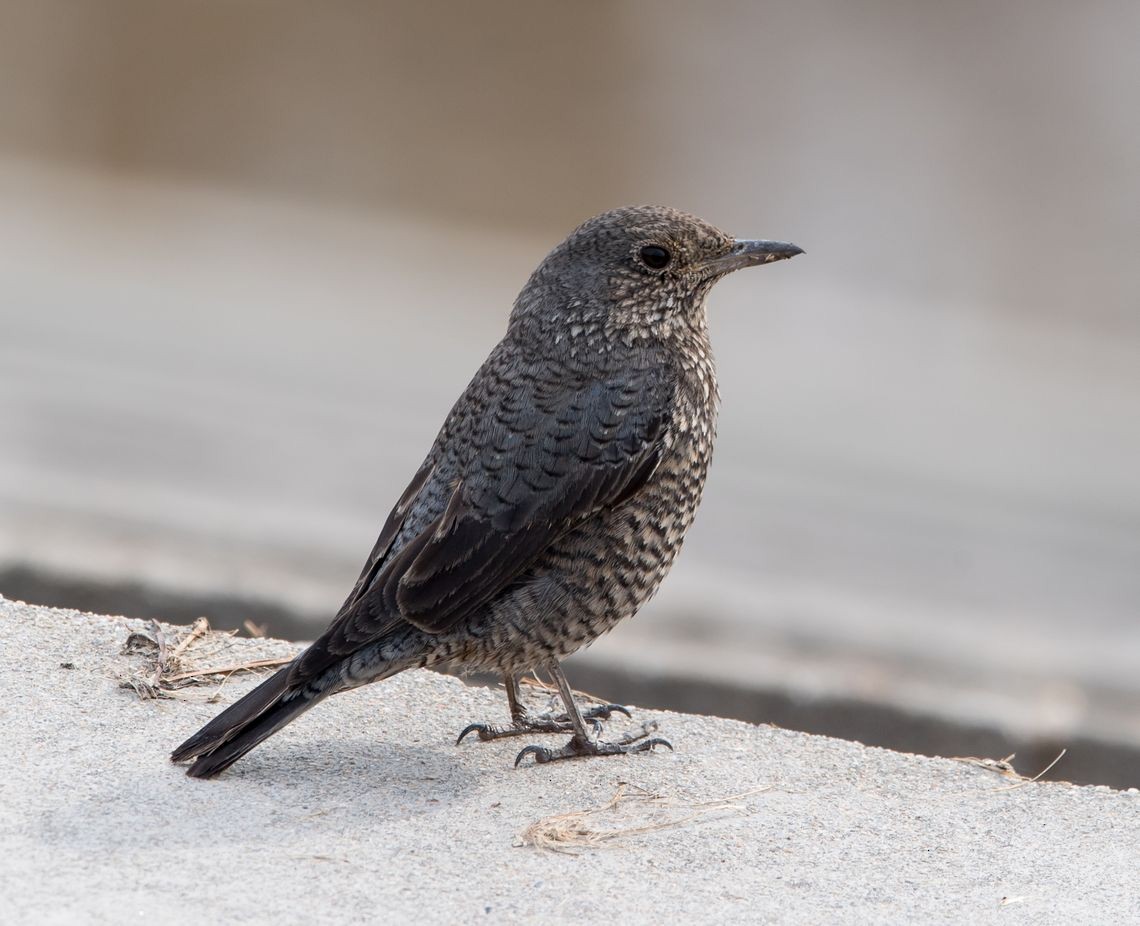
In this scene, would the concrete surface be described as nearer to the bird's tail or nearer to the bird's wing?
the bird's tail

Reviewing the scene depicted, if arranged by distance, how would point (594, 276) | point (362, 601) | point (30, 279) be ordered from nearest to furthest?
point (362, 601) → point (594, 276) → point (30, 279)

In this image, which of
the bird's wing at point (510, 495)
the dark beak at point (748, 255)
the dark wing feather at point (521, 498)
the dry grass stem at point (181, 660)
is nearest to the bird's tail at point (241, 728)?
the bird's wing at point (510, 495)

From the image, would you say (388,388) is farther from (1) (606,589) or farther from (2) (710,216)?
(1) (606,589)

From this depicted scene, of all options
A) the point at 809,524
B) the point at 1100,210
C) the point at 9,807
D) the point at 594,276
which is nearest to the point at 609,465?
the point at 594,276

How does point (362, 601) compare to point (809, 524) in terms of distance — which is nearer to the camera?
point (362, 601)

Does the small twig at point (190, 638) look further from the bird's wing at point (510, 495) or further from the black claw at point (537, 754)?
the black claw at point (537, 754)

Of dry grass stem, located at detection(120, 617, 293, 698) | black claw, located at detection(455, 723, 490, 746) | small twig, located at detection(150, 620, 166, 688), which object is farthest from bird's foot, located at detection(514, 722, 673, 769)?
small twig, located at detection(150, 620, 166, 688)
